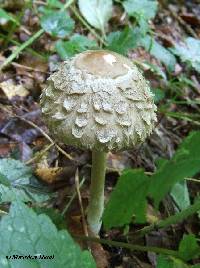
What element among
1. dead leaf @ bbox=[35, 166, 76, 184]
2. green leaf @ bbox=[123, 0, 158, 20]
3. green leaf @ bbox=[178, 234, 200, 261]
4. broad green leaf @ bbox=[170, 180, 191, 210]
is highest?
green leaf @ bbox=[123, 0, 158, 20]

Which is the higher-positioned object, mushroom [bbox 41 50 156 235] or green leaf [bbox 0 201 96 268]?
mushroom [bbox 41 50 156 235]

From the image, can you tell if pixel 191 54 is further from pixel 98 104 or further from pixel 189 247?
pixel 189 247

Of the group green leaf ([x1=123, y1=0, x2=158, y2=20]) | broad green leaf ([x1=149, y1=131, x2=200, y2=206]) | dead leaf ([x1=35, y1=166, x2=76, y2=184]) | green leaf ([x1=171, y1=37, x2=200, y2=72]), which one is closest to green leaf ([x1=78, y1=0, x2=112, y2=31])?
green leaf ([x1=123, y1=0, x2=158, y2=20])

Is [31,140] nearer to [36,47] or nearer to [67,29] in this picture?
[67,29]

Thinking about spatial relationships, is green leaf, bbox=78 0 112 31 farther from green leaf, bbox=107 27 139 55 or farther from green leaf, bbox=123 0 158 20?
green leaf, bbox=107 27 139 55

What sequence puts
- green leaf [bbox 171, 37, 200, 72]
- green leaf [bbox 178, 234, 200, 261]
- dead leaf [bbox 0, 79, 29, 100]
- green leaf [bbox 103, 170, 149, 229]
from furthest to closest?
dead leaf [bbox 0, 79, 29, 100], green leaf [bbox 171, 37, 200, 72], green leaf [bbox 178, 234, 200, 261], green leaf [bbox 103, 170, 149, 229]

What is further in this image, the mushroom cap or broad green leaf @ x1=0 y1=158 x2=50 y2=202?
broad green leaf @ x1=0 y1=158 x2=50 y2=202

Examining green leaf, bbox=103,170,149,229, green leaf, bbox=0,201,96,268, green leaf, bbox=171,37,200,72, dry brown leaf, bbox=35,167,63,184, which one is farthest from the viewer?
green leaf, bbox=171,37,200,72

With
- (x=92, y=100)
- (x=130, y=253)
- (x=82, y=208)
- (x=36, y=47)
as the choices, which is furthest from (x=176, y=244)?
(x=36, y=47)
